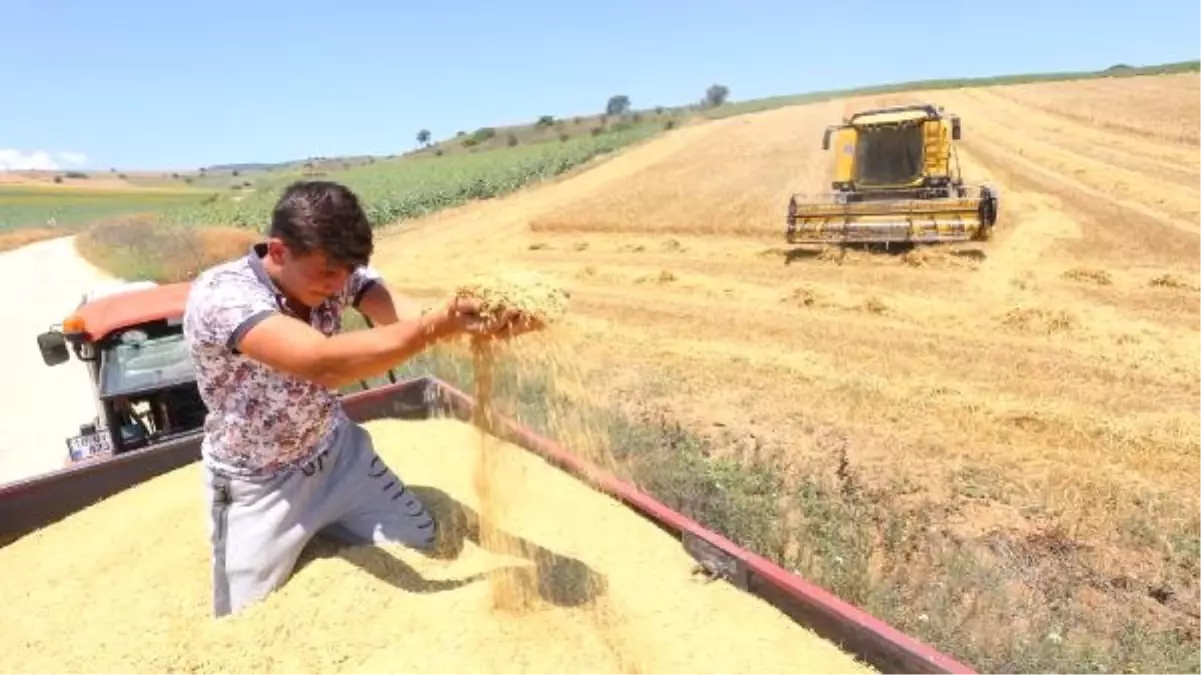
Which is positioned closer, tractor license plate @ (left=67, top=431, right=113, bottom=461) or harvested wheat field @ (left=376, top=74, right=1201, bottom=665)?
harvested wheat field @ (left=376, top=74, right=1201, bottom=665)

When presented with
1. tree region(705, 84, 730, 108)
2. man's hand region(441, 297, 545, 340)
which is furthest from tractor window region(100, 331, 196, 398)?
tree region(705, 84, 730, 108)

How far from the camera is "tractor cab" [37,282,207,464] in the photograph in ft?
15.6

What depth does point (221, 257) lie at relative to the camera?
22.0 metres

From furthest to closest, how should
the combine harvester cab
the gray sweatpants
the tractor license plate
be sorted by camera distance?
the tractor license plate
the gray sweatpants
the combine harvester cab

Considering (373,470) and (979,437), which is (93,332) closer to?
(373,470)

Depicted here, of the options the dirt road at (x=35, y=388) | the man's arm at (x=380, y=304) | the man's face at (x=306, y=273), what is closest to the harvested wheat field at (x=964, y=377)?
the man's arm at (x=380, y=304)

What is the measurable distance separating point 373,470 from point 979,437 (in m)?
4.75

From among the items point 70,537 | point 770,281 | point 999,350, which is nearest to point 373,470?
point 70,537

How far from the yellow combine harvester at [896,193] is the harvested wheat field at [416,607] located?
10.6 metres

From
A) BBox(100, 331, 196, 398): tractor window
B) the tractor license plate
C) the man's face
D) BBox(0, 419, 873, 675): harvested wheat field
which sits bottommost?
BBox(0, 419, 873, 675): harvested wheat field

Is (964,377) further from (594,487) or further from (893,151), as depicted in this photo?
(893,151)

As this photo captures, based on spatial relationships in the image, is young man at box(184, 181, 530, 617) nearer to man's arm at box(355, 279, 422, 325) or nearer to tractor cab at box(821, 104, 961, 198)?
man's arm at box(355, 279, 422, 325)

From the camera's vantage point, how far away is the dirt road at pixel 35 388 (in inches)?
331

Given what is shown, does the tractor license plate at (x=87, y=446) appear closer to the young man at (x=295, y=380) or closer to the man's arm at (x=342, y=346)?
the young man at (x=295, y=380)
